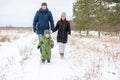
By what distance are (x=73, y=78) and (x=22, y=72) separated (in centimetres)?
177

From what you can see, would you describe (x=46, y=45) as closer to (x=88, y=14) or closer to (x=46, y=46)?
(x=46, y=46)

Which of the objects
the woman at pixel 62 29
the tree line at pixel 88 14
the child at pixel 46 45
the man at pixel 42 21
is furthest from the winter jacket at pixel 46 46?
the tree line at pixel 88 14

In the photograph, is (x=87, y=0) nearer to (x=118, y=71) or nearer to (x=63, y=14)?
(x=63, y=14)

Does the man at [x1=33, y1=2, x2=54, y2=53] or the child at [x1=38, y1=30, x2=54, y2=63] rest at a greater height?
the man at [x1=33, y1=2, x2=54, y2=53]

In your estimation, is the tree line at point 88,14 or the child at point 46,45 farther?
the tree line at point 88,14

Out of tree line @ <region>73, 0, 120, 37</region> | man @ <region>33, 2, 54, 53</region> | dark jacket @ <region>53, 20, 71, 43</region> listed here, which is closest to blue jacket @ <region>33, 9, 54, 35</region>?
man @ <region>33, 2, 54, 53</region>

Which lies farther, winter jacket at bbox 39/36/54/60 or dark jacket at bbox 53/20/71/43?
dark jacket at bbox 53/20/71/43

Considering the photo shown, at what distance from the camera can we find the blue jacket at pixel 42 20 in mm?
13211

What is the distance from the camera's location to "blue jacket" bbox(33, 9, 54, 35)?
1321cm

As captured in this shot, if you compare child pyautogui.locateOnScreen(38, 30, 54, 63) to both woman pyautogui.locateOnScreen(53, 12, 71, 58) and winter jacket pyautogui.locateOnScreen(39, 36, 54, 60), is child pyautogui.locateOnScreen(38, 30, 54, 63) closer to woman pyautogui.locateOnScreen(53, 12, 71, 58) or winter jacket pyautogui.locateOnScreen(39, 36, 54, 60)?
winter jacket pyautogui.locateOnScreen(39, 36, 54, 60)

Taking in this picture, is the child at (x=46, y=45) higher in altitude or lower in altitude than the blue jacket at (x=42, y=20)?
lower

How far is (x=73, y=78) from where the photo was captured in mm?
8344

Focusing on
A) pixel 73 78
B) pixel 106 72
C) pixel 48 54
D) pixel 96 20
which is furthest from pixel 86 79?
pixel 96 20

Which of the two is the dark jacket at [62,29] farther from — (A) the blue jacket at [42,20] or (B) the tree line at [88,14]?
(B) the tree line at [88,14]
